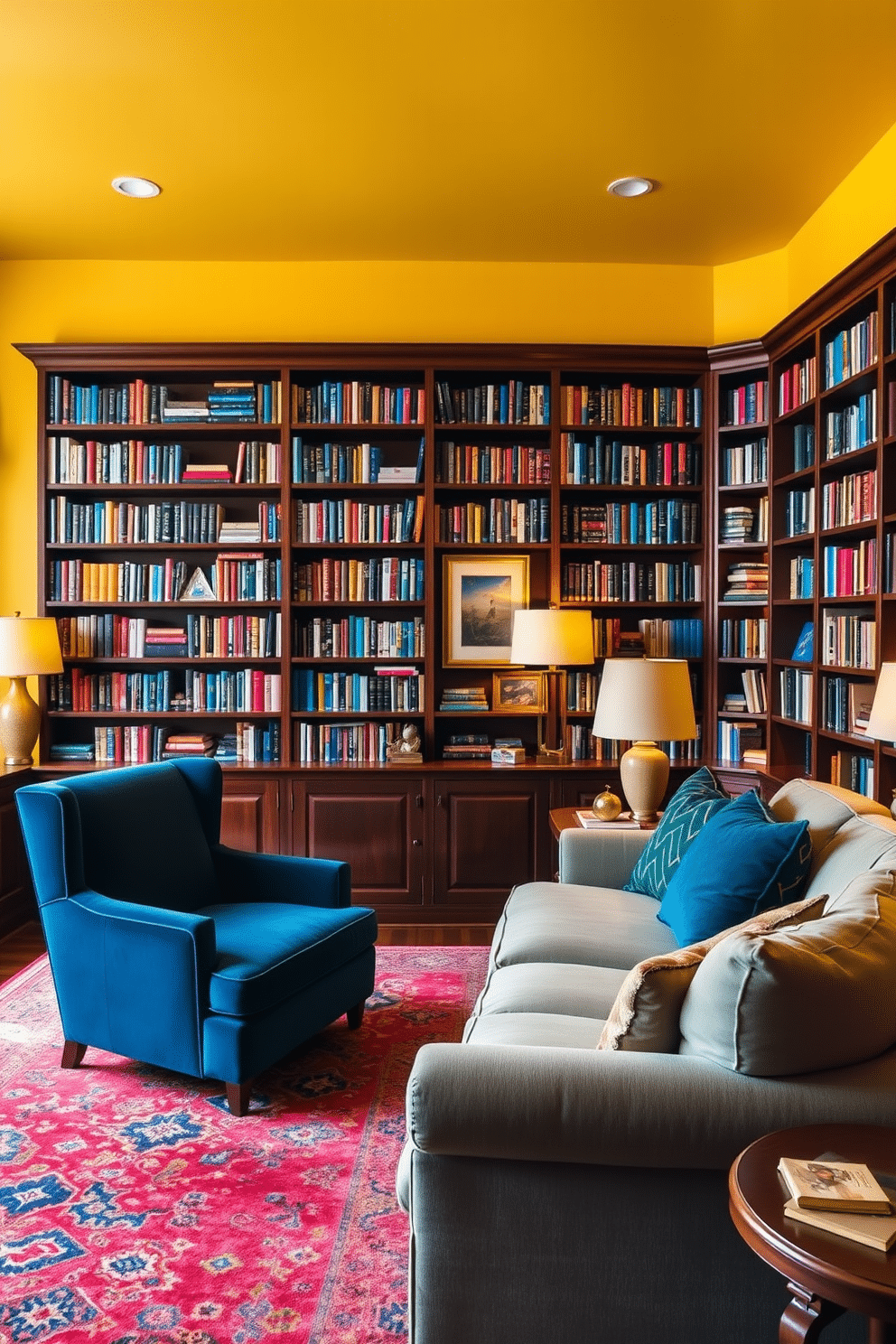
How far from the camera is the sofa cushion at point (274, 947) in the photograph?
2762 millimetres

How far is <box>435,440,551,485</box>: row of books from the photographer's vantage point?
4.81 m

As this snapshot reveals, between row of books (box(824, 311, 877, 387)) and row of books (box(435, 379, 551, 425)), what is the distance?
1.32m

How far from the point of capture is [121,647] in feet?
16.1

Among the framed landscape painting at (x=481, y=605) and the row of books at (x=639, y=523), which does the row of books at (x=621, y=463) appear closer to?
the row of books at (x=639, y=523)

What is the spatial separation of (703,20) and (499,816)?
315 centimetres

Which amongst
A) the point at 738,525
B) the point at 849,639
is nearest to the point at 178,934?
the point at 849,639

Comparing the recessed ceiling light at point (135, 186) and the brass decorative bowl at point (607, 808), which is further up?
the recessed ceiling light at point (135, 186)

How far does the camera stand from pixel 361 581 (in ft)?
15.9

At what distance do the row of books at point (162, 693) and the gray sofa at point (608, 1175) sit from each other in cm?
337

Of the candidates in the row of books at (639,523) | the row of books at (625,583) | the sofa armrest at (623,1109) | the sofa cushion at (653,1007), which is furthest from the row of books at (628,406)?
the sofa armrest at (623,1109)

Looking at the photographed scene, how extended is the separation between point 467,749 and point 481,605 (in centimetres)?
71

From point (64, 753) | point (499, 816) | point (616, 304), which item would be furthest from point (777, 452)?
point (64, 753)

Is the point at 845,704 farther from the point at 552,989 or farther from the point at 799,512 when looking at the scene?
the point at 552,989

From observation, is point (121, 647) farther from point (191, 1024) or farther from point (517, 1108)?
point (517, 1108)
